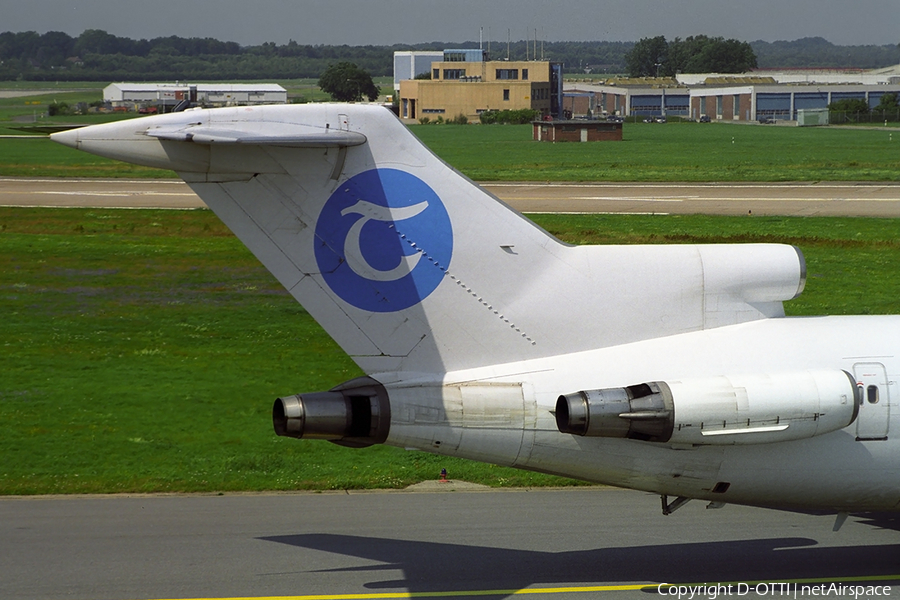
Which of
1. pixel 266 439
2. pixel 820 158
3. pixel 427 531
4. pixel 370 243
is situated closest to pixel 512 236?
pixel 370 243

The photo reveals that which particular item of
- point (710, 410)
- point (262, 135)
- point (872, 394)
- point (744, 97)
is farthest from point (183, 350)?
point (744, 97)

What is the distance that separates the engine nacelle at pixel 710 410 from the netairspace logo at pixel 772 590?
80.6 inches

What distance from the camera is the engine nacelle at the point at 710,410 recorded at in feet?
32.9

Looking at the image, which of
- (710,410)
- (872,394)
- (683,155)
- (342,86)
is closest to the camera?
(710,410)

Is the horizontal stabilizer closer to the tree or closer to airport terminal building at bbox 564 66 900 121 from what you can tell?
the tree

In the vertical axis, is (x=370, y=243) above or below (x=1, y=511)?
above

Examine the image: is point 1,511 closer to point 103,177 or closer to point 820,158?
point 103,177

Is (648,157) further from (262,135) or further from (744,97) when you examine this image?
(744,97)

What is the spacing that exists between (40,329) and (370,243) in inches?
679

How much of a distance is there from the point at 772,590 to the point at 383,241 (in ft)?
19.3

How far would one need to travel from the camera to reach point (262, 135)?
9227 millimetres

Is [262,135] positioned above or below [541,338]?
above

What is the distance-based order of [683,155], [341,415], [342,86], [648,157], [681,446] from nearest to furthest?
[341,415], [681,446], [342,86], [648,157], [683,155]

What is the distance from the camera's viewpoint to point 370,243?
408 inches
